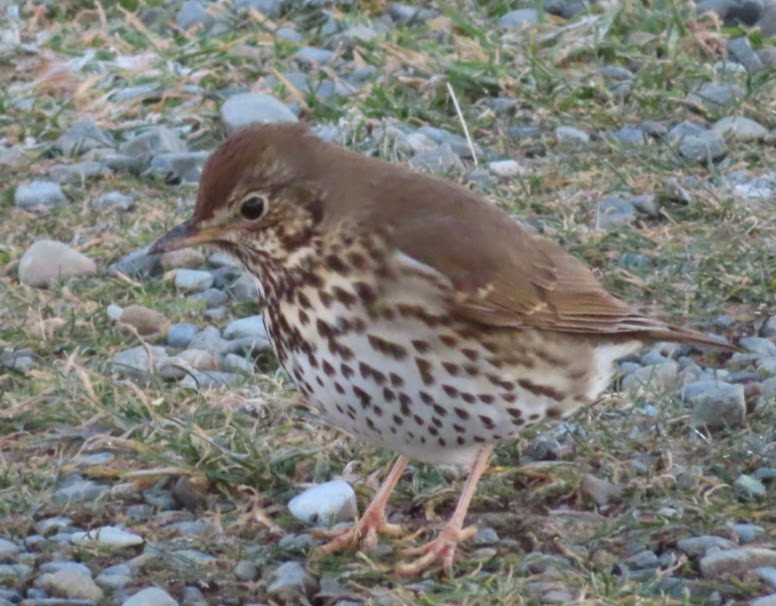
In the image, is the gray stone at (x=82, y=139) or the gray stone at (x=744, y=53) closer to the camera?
the gray stone at (x=82, y=139)

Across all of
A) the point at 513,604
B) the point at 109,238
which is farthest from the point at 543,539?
the point at 109,238

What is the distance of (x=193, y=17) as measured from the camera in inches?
352

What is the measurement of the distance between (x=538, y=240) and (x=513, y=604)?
4.08ft

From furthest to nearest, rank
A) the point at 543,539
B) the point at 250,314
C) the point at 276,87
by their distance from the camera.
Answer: the point at 276,87 < the point at 250,314 < the point at 543,539

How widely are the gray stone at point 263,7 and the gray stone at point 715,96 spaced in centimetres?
222

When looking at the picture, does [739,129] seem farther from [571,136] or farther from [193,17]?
[193,17]

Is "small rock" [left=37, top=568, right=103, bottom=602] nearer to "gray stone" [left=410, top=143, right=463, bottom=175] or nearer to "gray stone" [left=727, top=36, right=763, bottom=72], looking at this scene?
"gray stone" [left=410, top=143, right=463, bottom=175]

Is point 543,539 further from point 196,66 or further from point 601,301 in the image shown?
point 196,66

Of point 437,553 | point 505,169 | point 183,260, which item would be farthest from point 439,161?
point 437,553

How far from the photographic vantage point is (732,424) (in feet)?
17.3

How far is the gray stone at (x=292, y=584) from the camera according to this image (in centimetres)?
439

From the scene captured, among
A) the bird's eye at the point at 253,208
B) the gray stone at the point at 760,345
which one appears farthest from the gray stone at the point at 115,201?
the bird's eye at the point at 253,208

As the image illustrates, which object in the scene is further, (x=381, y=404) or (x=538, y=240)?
(x=538, y=240)

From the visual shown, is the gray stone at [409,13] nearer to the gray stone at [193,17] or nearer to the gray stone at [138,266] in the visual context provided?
the gray stone at [193,17]
